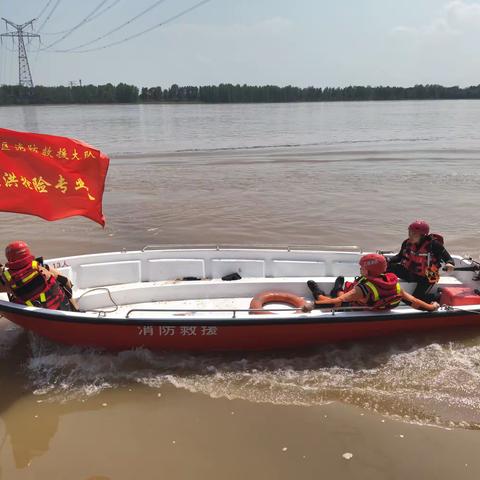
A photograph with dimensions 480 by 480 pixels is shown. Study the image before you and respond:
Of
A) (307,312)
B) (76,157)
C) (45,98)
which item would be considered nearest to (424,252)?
(307,312)

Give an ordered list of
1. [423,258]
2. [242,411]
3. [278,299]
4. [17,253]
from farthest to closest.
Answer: [278,299] < [423,258] < [17,253] < [242,411]

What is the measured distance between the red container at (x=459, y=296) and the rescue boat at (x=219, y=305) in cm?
1

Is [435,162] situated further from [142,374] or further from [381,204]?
[142,374]

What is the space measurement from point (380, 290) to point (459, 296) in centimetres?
142

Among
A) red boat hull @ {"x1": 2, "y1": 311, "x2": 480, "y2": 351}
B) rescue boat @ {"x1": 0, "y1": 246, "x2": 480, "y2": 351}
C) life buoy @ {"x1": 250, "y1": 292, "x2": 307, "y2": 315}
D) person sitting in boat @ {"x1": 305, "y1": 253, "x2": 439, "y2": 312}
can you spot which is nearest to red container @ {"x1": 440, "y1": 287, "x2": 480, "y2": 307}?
rescue boat @ {"x1": 0, "y1": 246, "x2": 480, "y2": 351}

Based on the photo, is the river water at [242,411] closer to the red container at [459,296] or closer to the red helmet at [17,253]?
the red container at [459,296]

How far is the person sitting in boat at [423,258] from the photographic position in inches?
268

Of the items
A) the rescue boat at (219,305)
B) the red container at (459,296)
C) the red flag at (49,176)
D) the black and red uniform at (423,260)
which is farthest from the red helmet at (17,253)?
the red container at (459,296)

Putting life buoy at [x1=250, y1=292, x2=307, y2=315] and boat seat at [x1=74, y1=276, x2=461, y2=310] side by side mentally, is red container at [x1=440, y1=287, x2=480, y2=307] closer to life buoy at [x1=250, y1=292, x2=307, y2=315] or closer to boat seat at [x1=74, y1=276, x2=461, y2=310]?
boat seat at [x1=74, y1=276, x2=461, y2=310]

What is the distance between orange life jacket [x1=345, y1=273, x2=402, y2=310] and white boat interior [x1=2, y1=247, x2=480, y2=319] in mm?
A: 1253

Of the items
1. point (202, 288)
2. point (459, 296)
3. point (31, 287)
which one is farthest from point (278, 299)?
point (31, 287)

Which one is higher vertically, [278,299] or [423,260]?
[423,260]

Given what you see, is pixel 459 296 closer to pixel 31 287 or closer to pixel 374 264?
pixel 374 264

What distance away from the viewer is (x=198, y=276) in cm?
786
